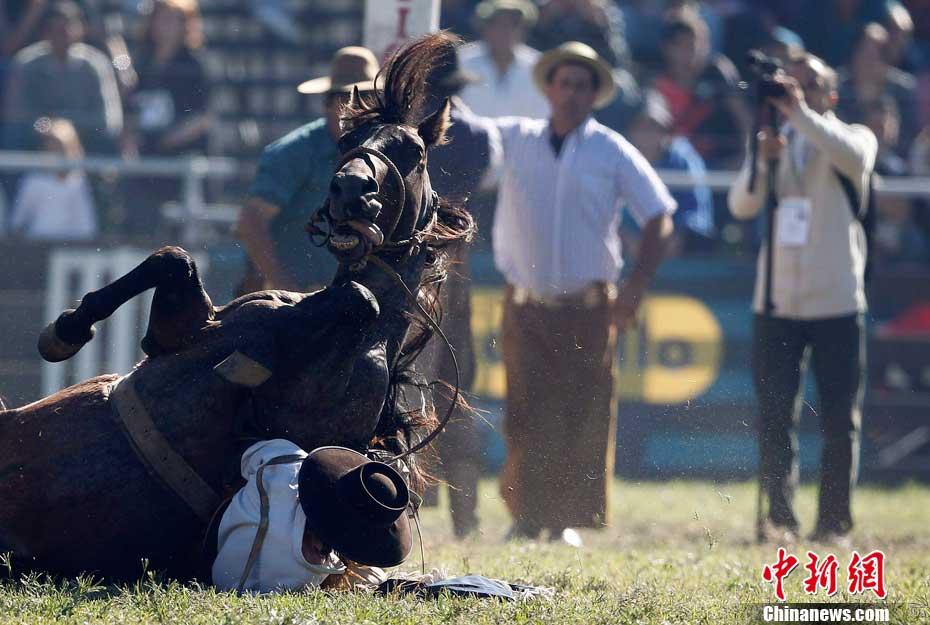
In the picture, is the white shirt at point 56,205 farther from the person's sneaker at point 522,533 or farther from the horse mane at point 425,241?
the horse mane at point 425,241

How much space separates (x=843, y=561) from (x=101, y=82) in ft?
22.8

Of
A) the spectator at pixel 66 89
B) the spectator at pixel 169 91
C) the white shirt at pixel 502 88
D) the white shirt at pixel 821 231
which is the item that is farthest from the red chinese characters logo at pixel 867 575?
the spectator at pixel 66 89

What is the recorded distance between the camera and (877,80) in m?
11.4

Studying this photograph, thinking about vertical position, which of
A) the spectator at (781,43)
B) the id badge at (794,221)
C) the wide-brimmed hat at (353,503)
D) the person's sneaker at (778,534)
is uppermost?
the spectator at (781,43)

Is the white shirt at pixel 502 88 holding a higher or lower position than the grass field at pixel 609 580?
higher

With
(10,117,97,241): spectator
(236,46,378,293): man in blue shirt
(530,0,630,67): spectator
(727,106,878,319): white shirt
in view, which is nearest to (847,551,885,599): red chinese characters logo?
(727,106,878,319): white shirt

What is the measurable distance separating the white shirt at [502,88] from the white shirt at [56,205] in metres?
2.73

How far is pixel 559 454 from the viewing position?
7.00 m

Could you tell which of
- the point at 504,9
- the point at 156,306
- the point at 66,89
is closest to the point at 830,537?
the point at 156,306

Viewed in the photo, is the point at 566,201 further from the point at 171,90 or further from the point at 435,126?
the point at 171,90

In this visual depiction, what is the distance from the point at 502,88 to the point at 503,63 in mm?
284

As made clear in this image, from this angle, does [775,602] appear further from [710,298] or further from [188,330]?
[710,298]

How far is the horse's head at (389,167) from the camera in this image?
4.45 m

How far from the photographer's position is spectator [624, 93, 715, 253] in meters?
10.2
